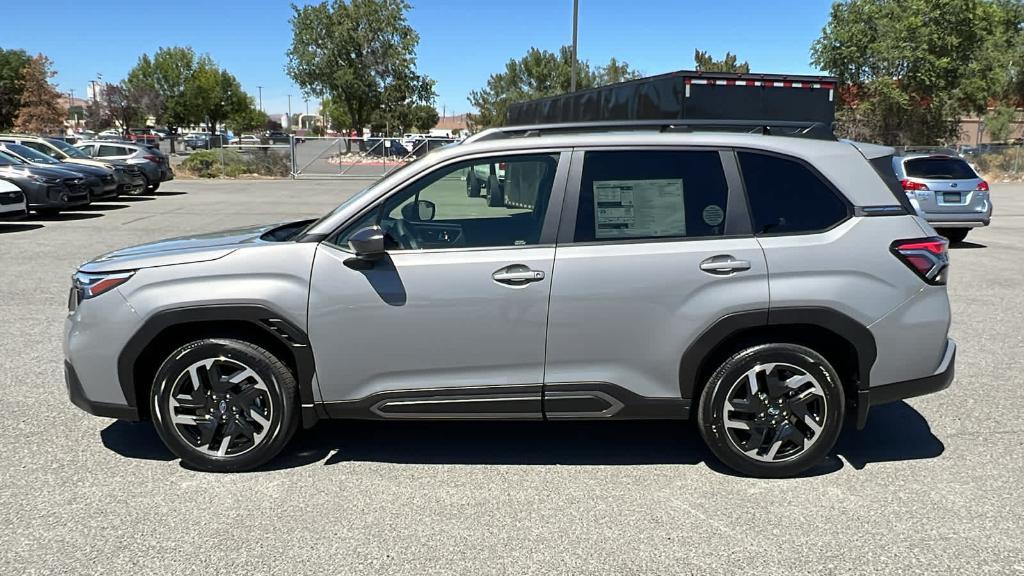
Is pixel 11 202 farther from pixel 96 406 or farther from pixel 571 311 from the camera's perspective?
pixel 571 311

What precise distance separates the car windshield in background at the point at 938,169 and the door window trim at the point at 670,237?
1037cm

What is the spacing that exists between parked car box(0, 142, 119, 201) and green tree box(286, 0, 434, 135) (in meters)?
34.1

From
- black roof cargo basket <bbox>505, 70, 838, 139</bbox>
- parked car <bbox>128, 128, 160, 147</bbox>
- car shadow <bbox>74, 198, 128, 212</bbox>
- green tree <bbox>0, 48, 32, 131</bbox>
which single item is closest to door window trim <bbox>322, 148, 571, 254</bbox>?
black roof cargo basket <bbox>505, 70, 838, 139</bbox>

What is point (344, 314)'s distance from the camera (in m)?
3.85

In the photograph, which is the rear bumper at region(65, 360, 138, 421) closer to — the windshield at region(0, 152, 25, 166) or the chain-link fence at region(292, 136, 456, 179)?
the windshield at region(0, 152, 25, 166)

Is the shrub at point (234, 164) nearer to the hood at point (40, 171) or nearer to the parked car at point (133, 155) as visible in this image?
Result: the parked car at point (133, 155)

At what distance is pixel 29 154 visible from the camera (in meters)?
17.3

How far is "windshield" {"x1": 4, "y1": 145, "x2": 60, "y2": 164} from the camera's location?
16.8 meters

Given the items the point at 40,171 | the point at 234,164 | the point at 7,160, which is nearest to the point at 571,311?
the point at 40,171

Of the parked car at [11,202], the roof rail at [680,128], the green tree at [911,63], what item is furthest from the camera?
Answer: the green tree at [911,63]

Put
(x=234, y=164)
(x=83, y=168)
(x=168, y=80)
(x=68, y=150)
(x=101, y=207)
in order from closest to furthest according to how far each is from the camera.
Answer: (x=83, y=168), (x=101, y=207), (x=68, y=150), (x=234, y=164), (x=168, y=80)

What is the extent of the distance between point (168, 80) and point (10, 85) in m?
13.2

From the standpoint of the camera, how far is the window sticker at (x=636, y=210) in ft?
13.0

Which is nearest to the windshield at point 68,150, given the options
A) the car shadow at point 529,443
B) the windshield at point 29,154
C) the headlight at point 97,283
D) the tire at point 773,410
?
the windshield at point 29,154
